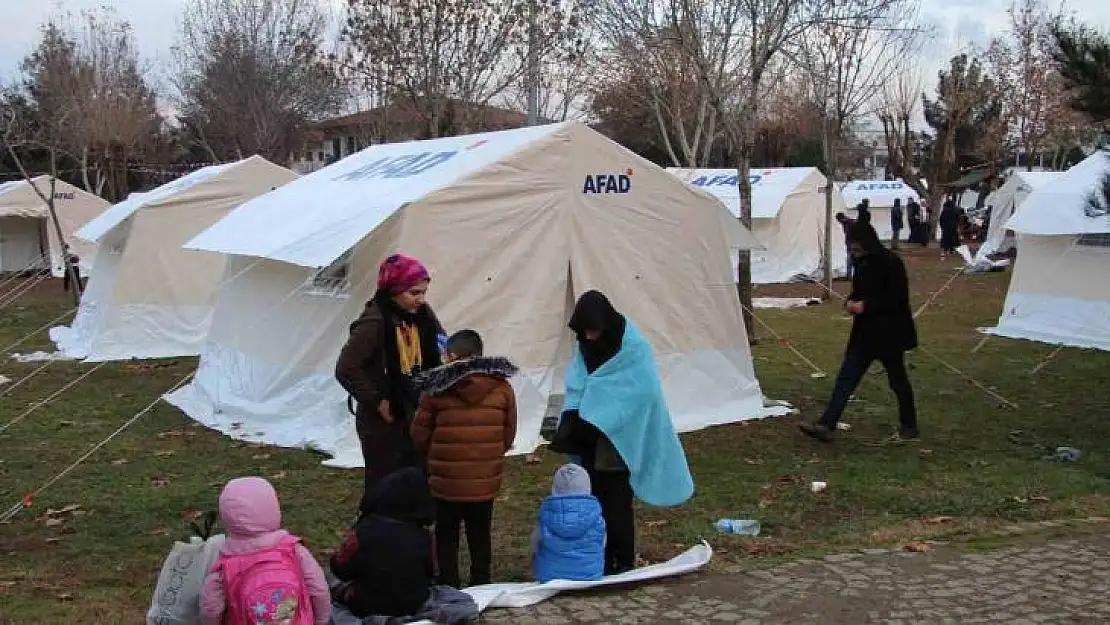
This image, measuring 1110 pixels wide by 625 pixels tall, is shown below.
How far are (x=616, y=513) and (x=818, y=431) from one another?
150 inches

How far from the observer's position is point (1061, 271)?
15406mm

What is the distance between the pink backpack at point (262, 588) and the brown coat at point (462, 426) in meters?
1.31

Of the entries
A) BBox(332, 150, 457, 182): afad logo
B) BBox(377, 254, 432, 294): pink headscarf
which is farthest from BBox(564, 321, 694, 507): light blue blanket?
BBox(332, 150, 457, 182): afad logo

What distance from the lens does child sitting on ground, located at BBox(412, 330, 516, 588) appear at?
5270mm

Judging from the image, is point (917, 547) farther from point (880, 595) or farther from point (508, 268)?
point (508, 268)

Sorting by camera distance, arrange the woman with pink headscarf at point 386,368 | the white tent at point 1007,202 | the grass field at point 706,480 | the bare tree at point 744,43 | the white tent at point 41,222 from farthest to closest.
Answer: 1. the white tent at point 41,222
2. the white tent at point 1007,202
3. the bare tree at point 744,43
4. the grass field at point 706,480
5. the woman with pink headscarf at point 386,368

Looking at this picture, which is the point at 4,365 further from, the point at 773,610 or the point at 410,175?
the point at 773,610

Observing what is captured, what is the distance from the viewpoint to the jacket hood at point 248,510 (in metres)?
3.99

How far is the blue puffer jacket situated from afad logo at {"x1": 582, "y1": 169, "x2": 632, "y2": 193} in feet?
14.6

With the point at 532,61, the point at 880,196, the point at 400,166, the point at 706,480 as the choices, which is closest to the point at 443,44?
the point at 532,61

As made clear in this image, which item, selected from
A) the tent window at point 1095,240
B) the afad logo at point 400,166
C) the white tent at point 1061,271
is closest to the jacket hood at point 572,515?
the afad logo at point 400,166

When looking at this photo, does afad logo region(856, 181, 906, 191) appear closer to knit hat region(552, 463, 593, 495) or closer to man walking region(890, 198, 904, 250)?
man walking region(890, 198, 904, 250)

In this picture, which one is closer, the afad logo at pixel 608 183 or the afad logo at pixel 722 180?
the afad logo at pixel 608 183

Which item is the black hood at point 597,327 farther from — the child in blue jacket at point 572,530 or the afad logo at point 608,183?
the afad logo at point 608,183
